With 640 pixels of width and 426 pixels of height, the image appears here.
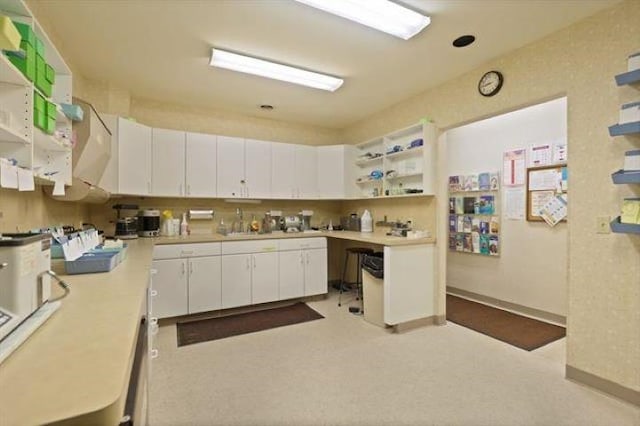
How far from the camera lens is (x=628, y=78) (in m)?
1.88

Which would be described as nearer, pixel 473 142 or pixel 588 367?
pixel 588 367

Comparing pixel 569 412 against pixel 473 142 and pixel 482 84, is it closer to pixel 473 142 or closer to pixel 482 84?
pixel 482 84

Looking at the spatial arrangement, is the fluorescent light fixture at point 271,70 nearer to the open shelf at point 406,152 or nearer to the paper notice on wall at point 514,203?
the open shelf at point 406,152

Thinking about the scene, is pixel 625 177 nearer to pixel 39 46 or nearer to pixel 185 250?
pixel 39 46

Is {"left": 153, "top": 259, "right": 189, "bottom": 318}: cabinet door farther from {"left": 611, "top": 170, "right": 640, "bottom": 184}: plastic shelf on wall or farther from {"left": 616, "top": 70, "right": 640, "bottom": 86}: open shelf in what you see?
{"left": 616, "top": 70, "right": 640, "bottom": 86}: open shelf

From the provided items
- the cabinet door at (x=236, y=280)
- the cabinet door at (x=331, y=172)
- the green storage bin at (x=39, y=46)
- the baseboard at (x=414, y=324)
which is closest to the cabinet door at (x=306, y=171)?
the cabinet door at (x=331, y=172)

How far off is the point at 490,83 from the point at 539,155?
139 cm

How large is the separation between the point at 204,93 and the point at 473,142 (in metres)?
3.65

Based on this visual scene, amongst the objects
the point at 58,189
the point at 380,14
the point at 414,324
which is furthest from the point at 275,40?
the point at 414,324

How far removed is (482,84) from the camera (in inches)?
113

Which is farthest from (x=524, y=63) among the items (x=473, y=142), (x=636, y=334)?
(x=636, y=334)

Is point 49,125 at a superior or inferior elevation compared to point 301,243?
superior

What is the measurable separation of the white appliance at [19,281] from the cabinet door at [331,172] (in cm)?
368

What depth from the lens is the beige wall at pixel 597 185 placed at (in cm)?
197
